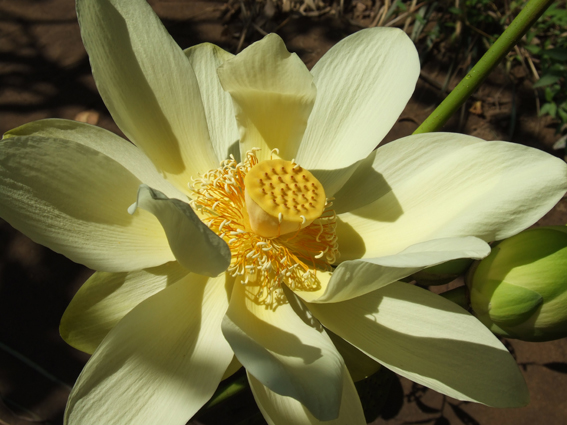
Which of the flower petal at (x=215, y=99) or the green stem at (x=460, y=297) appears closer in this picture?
the green stem at (x=460, y=297)

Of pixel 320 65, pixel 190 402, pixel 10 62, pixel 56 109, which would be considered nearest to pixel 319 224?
pixel 320 65

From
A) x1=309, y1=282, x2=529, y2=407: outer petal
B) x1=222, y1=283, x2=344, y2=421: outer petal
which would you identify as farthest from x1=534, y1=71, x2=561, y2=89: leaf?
x1=222, y1=283, x2=344, y2=421: outer petal

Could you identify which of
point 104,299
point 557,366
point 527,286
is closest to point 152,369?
point 104,299

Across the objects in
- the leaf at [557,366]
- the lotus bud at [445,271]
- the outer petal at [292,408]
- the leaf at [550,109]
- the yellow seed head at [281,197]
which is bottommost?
the leaf at [557,366]

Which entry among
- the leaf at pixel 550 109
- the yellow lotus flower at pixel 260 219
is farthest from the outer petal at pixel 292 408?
the leaf at pixel 550 109

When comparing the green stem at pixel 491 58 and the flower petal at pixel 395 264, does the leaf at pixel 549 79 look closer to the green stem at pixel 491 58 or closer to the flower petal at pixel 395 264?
the green stem at pixel 491 58

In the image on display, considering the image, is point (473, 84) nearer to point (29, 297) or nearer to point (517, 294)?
point (517, 294)

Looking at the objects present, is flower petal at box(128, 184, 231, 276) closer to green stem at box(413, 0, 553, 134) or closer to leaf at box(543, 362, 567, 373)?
green stem at box(413, 0, 553, 134)
